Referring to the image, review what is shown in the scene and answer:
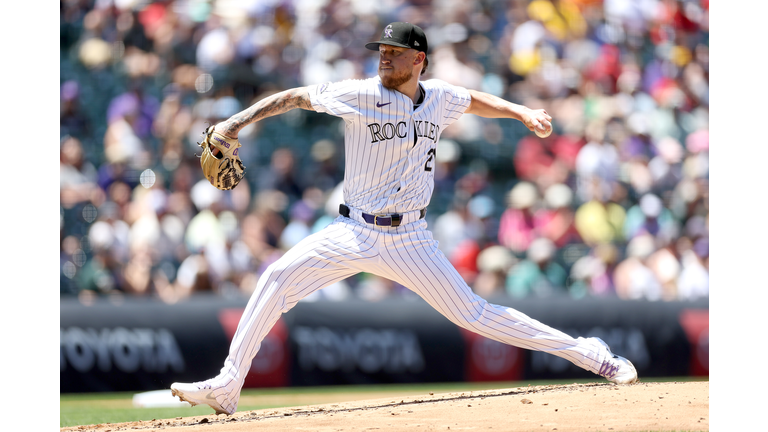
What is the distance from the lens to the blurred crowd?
26.7 feet

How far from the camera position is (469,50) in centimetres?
959

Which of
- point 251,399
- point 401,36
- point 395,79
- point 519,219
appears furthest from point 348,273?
point 519,219

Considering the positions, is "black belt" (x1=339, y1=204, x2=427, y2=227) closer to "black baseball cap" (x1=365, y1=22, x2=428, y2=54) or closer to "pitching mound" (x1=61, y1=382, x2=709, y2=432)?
"black baseball cap" (x1=365, y1=22, x2=428, y2=54)

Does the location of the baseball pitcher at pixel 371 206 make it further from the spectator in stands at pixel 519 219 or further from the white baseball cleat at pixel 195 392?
the spectator in stands at pixel 519 219

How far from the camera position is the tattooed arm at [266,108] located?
13.7 ft

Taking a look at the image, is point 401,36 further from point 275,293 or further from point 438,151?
point 438,151

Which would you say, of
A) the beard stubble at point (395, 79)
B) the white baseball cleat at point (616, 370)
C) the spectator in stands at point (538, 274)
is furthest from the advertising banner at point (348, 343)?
the beard stubble at point (395, 79)

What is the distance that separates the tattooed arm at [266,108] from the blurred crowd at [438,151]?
143 inches

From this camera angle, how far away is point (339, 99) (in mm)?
4230

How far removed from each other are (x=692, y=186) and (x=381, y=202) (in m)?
5.73

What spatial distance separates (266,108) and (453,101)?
1023mm

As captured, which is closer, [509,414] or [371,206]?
[509,414]

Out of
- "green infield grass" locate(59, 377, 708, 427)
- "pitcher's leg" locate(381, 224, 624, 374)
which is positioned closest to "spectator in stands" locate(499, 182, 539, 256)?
"green infield grass" locate(59, 377, 708, 427)

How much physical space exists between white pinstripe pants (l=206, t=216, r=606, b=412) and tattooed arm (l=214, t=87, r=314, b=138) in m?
0.64
